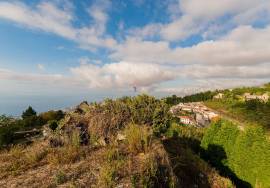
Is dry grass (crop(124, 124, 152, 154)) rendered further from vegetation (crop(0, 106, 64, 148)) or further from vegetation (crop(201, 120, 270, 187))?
vegetation (crop(0, 106, 64, 148))

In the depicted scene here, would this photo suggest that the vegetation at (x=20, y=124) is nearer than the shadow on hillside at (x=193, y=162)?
No

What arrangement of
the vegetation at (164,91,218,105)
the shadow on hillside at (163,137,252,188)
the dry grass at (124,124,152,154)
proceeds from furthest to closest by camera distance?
the vegetation at (164,91,218,105) < the shadow on hillside at (163,137,252,188) < the dry grass at (124,124,152,154)

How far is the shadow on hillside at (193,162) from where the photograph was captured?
28.2ft

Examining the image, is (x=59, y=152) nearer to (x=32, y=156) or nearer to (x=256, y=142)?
(x=32, y=156)

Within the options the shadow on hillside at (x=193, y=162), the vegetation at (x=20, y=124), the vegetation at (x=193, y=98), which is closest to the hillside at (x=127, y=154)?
the shadow on hillside at (x=193, y=162)

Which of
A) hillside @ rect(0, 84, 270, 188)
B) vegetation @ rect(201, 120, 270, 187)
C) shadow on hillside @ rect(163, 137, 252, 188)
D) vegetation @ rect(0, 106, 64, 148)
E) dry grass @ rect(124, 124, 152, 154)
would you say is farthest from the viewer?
vegetation @ rect(0, 106, 64, 148)

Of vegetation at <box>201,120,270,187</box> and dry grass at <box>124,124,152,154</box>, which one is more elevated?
dry grass at <box>124,124,152,154</box>

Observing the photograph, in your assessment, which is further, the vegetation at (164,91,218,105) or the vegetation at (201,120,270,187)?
the vegetation at (164,91,218,105)

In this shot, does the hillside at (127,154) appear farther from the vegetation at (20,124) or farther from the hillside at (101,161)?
the vegetation at (20,124)

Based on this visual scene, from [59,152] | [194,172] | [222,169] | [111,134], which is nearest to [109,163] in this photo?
[59,152]

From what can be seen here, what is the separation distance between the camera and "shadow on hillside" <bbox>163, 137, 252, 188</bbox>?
8609 millimetres

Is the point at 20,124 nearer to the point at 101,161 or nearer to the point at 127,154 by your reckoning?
the point at 127,154

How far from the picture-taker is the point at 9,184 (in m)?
5.20

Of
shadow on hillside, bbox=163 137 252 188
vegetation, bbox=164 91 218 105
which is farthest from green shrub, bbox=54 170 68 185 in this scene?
vegetation, bbox=164 91 218 105
